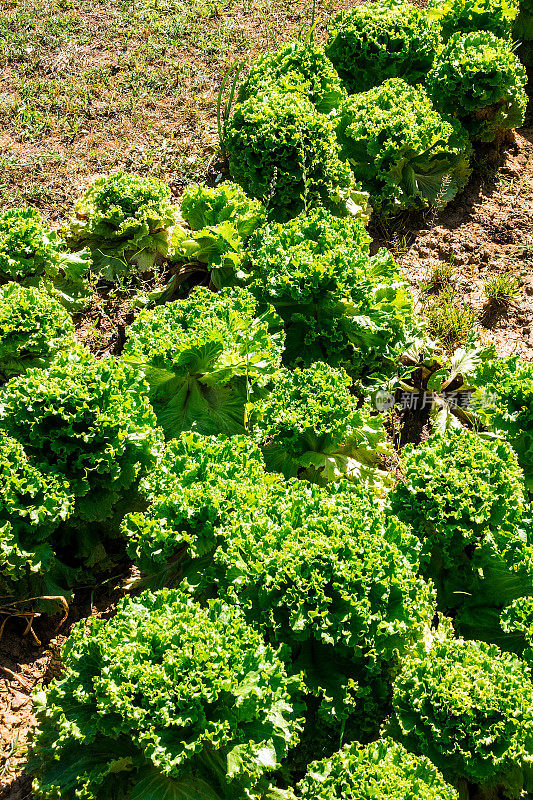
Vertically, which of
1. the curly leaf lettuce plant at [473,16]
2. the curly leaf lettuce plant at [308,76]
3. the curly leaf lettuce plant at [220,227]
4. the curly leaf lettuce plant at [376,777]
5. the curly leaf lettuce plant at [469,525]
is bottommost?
the curly leaf lettuce plant at [376,777]

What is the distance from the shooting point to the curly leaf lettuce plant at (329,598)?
3.73 metres

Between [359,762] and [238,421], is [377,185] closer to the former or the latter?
[238,421]

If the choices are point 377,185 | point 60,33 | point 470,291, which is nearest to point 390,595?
point 470,291

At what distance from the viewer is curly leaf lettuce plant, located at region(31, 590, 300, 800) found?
3271 millimetres

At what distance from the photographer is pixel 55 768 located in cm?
349

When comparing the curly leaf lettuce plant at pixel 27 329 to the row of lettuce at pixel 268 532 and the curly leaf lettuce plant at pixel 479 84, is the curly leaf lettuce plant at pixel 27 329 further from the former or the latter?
the curly leaf lettuce plant at pixel 479 84

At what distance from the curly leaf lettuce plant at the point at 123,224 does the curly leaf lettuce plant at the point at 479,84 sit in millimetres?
2965

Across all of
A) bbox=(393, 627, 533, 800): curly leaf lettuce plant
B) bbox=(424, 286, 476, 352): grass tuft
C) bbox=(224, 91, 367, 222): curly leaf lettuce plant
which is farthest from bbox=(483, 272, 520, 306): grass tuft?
bbox=(393, 627, 533, 800): curly leaf lettuce plant

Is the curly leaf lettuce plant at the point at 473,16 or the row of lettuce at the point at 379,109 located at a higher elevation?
the curly leaf lettuce plant at the point at 473,16

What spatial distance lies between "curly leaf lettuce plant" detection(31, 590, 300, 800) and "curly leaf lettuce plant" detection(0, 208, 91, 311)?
306 centimetres

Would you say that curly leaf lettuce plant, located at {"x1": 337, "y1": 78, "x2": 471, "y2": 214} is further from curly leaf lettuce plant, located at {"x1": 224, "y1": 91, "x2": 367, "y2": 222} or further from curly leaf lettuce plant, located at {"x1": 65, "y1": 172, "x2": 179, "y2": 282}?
curly leaf lettuce plant, located at {"x1": 65, "y1": 172, "x2": 179, "y2": 282}

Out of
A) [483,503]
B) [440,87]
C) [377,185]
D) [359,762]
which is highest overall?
[440,87]

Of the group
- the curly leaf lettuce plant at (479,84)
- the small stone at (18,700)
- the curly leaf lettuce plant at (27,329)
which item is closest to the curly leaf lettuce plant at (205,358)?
the curly leaf lettuce plant at (27,329)

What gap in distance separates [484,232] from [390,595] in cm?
434
